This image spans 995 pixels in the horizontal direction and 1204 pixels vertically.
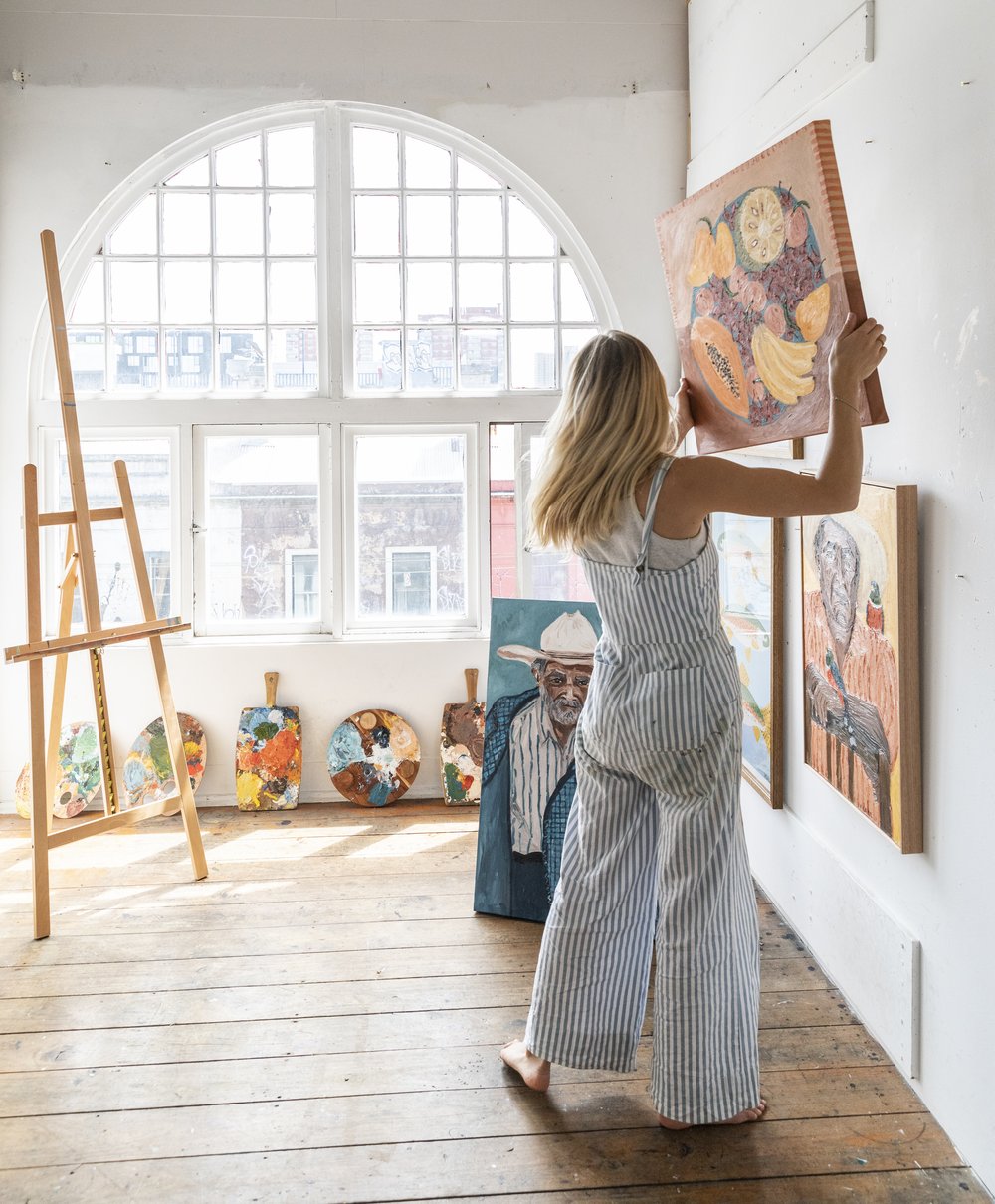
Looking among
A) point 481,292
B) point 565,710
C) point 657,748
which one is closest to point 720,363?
point 657,748

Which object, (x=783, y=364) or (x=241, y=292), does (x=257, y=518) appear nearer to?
(x=241, y=292)

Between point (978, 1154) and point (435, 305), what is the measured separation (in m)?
3.49

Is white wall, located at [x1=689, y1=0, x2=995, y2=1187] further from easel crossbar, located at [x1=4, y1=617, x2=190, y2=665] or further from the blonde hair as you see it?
easel crossbar, located at [x1=4, y1=617, x2=190, y2=665]

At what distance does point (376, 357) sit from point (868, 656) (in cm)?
264

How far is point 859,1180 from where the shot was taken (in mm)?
1939

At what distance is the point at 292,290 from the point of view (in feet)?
13.9

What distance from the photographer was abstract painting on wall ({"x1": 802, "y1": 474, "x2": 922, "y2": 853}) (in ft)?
6.98

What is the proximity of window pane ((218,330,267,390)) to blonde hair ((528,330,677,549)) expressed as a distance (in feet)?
8.62

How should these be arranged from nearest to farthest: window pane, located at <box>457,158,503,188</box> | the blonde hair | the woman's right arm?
1. the woman's right arm
2. the blonde hair
3. window pane, located at <box>457,158,503,188</box>

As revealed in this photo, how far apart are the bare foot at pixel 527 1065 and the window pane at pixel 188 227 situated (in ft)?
11.0

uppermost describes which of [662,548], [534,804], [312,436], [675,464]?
[312,436]

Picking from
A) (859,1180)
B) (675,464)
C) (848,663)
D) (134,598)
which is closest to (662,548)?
(675,464)

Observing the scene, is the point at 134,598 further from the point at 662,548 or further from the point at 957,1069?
the point at 957,1069

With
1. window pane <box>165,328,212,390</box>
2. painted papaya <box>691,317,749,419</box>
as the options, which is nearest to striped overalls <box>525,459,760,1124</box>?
painted papaya <box>691,317,749,419</box>
